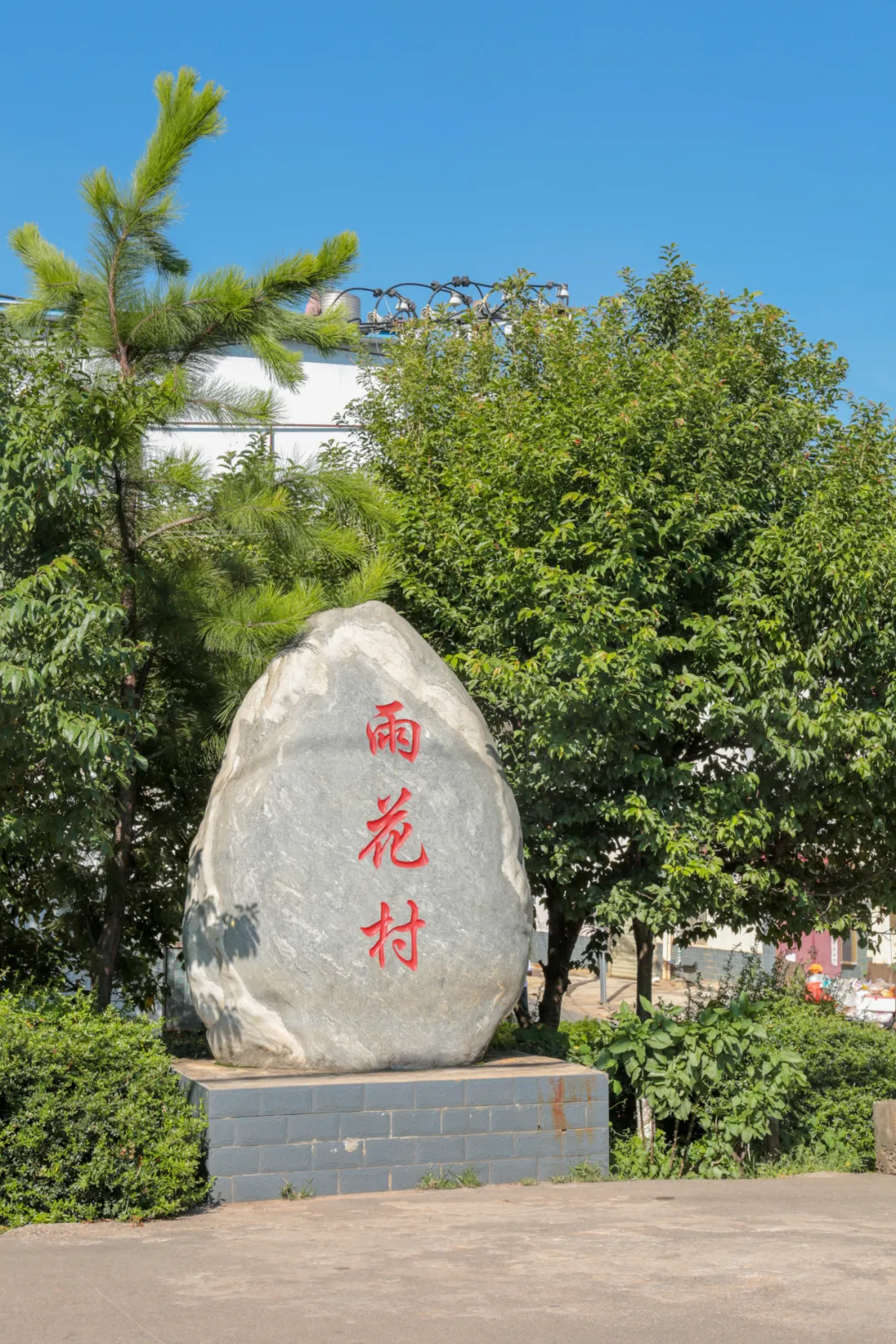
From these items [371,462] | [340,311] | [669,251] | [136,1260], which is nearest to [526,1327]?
[136,1260]

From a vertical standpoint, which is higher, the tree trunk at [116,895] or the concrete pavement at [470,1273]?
the tree trunk at [116,895]

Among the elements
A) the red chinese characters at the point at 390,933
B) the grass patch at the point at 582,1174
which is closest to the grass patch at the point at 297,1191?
the red chinese characters at the point at 390,933

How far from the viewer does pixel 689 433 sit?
8.93 m

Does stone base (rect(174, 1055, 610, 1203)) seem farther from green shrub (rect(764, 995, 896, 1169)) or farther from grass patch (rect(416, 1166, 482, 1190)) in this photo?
green shrub (rect(764, 995, 896, 1169))

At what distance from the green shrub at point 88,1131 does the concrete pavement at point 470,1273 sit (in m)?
0.14

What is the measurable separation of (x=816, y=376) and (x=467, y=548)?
2.89 meters

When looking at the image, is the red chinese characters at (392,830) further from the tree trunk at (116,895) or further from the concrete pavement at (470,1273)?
the tree trunk at (116,895)

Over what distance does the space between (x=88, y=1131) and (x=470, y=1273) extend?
1.93 m

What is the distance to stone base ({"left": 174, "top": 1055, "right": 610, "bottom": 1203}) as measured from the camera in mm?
6703

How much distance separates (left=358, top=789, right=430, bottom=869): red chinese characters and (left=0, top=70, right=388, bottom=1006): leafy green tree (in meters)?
1.27

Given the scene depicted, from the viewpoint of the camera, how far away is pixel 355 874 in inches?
297

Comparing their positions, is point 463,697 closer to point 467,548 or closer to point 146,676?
point 467,548

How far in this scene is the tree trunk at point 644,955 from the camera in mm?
9867

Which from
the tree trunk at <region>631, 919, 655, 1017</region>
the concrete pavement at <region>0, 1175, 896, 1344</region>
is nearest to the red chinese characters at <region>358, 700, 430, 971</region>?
the concrete pavement at <region>0, 1175, 896, 1344</region>
